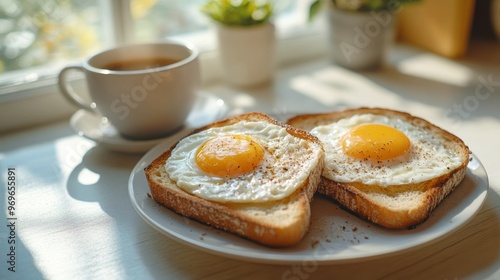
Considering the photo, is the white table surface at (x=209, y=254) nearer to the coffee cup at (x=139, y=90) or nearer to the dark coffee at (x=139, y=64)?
the coffee cup at (x=139, y=90)

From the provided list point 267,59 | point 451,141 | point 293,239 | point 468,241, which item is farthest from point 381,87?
point 293,239

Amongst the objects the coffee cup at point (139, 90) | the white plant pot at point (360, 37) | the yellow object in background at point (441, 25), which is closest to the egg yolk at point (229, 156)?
the coffee cup at point (139, 90)

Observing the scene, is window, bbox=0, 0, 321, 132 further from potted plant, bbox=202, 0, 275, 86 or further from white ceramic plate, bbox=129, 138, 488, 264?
white ceramic plate, bbox=129, 138, 488, 264

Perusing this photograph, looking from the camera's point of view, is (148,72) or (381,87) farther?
(381,87)

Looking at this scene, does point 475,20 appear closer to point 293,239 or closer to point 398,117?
point 398,117

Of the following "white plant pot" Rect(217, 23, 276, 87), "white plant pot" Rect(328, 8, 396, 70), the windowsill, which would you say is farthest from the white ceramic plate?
"white plant pot" Rect(328, 8, 396, 70)

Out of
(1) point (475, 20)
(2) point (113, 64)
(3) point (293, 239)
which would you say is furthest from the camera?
(1) point (475, 20)
